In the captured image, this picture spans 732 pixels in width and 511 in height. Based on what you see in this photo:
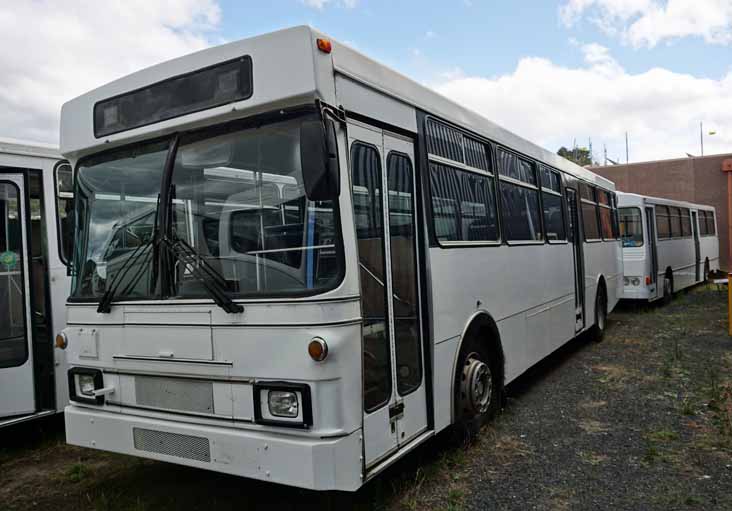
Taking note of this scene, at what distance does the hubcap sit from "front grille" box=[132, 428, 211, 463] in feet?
7.41

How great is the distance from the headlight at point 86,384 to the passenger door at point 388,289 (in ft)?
6.42

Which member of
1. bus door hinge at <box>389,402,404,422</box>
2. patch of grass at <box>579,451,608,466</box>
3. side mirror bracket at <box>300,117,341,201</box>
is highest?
side mirror bracket at <box>300,117,341,201</box>

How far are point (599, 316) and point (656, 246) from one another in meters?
5.77

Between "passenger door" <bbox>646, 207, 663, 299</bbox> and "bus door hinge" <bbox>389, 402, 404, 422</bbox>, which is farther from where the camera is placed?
"passenger door" <bbox>646, 207, 663, 299</bbox>

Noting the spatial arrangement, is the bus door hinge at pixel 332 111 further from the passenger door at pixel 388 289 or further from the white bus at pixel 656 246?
the white bus at pixel 656 246

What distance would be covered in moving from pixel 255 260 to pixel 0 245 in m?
3.38

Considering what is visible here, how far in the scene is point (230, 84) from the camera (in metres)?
3.76

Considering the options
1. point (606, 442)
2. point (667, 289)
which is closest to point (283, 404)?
point (606, 442)

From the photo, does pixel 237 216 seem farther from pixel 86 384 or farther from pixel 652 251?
pixel 652 251

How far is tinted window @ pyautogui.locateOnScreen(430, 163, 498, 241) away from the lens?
498 centimetres

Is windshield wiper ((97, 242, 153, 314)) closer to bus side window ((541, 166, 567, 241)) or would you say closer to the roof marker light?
the roof marker light

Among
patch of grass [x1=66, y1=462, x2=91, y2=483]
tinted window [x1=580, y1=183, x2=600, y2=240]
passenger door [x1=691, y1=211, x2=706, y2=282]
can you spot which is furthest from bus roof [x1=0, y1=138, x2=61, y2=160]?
passenger door [x1=691, y1=211, x2=706, y2=282]

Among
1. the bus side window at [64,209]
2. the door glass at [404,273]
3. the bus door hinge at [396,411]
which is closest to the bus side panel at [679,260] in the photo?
the door glass at [404,273]

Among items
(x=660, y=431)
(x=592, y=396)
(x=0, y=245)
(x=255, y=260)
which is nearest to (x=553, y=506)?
(x=660, y=431)
